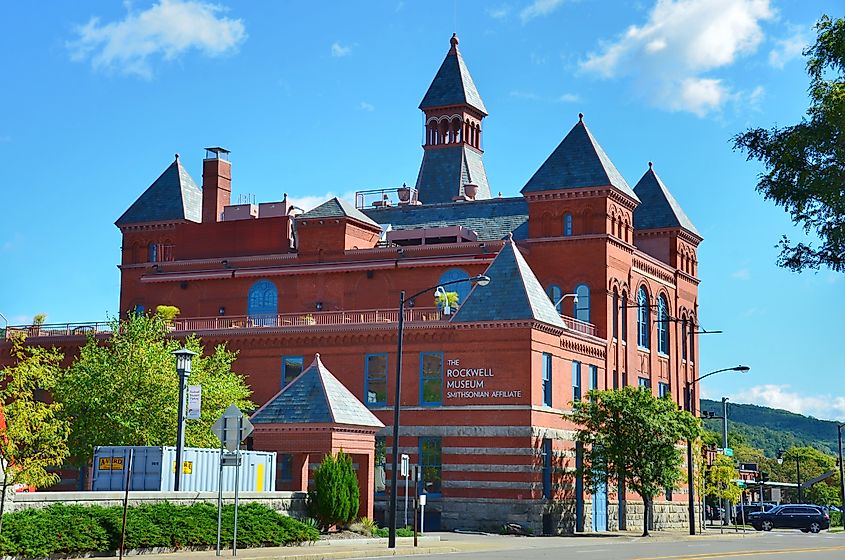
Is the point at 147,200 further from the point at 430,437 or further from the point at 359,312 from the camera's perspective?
the point at 430,437

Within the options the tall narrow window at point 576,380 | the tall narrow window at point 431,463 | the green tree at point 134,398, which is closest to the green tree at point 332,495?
the green tree at point 134,398

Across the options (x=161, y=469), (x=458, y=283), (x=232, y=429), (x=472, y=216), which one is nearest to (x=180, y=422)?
(x=161, y=469)

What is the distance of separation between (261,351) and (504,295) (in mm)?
13386

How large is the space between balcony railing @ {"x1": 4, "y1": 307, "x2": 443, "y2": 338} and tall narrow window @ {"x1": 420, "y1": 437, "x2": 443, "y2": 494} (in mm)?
5588

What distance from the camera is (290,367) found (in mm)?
60906

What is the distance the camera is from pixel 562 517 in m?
55.8

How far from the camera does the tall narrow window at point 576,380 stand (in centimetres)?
5934

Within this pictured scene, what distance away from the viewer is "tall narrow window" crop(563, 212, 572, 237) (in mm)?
64688

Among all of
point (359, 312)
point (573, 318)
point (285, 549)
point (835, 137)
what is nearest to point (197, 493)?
point (285, 549)

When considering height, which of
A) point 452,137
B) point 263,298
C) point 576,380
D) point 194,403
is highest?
point 452,137

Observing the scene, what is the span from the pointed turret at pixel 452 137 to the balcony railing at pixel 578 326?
1968cm

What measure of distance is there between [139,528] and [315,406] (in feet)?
47.2

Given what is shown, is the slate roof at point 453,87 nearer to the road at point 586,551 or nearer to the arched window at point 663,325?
the arched window at point 663,325

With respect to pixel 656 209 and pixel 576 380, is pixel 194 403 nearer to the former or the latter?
pixel 576 380
